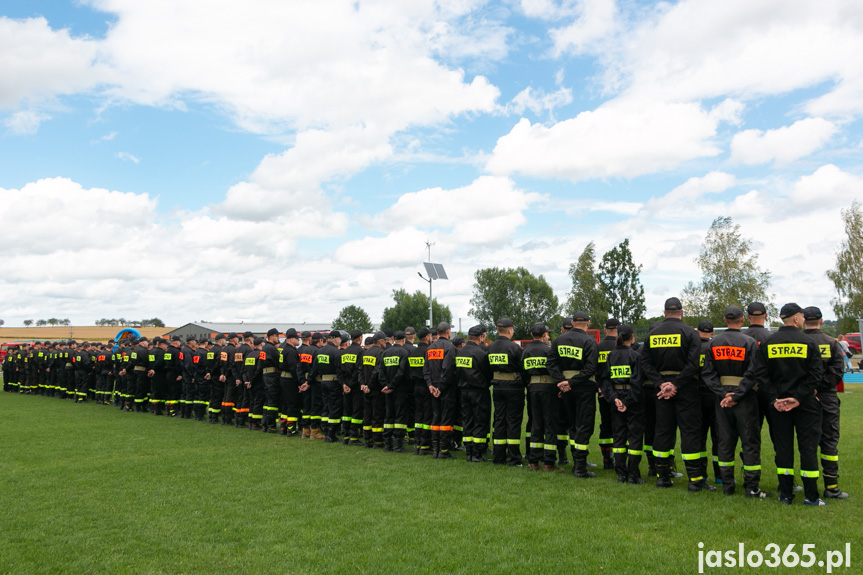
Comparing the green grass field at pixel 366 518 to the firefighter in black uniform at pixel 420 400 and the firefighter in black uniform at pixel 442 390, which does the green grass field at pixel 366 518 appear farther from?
the firefighter in black uniform at pixel 420 400

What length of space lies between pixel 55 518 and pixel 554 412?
6620mm

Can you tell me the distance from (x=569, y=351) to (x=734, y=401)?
2303 millimetres

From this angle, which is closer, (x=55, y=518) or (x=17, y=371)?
(x=55, y=518)

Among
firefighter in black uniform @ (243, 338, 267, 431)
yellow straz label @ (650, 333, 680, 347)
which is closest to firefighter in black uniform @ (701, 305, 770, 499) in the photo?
yellow straz label @ (650, 333, 680, 347)

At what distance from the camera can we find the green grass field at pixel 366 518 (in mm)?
5305

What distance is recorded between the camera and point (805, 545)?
5.44m

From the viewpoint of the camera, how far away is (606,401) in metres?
8.77

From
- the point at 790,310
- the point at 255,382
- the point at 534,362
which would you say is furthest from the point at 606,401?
the point at 255,382

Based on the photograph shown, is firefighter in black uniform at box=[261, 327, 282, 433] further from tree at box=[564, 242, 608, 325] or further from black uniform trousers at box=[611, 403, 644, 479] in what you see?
tree at box=[564, 242, 608, 325]

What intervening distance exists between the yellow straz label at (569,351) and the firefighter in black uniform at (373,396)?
3744mm

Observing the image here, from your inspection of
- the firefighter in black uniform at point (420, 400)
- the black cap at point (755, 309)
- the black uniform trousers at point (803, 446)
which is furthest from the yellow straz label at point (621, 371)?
the firefighter in black uniform at point (420, 400)

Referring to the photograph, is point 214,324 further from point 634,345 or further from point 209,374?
point 634,345

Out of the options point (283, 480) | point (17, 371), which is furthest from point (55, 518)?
point (17, 371)

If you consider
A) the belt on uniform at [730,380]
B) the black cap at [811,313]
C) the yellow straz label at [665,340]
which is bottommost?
the belt on uniform at [730,380]
